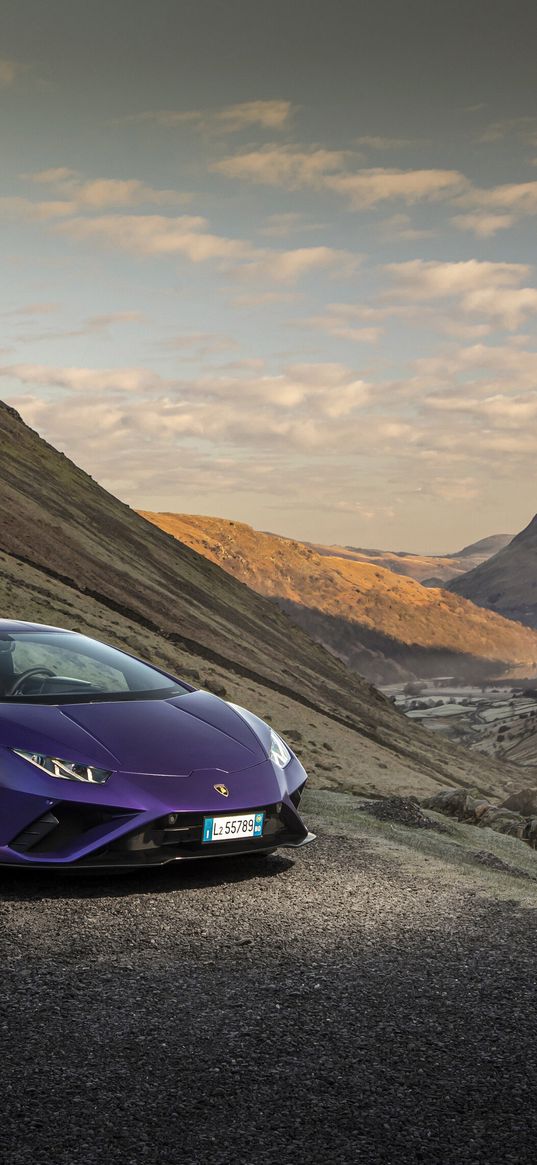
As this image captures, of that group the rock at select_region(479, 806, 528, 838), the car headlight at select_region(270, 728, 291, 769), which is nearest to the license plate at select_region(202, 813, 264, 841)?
the car headlight at select_region(270, 728, 291, 769)

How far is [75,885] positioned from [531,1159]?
145 inches

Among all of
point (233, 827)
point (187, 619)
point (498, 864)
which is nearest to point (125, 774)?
point (233, 827)

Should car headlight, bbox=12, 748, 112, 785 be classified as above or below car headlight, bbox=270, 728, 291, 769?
below

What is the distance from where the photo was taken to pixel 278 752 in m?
7.21

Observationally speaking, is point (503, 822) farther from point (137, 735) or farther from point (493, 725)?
point (493, 725)

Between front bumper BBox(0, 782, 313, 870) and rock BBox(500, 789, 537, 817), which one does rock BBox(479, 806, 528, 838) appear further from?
front bumper BBox(0, 782, 313, 870)

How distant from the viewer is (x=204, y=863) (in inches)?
277

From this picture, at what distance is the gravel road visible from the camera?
10.9 feet

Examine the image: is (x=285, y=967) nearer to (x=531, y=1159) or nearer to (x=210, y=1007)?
(x=210, y=1007)

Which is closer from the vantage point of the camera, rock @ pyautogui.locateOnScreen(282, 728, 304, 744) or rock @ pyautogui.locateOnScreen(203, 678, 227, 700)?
rock @ pyautogui.locateOnScreen(203, 678, 227, 700)

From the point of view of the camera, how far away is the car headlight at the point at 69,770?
604 centimetres

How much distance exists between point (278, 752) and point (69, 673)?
1.53 metres

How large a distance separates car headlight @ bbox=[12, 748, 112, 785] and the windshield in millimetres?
675

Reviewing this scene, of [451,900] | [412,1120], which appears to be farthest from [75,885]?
[412,1120]
